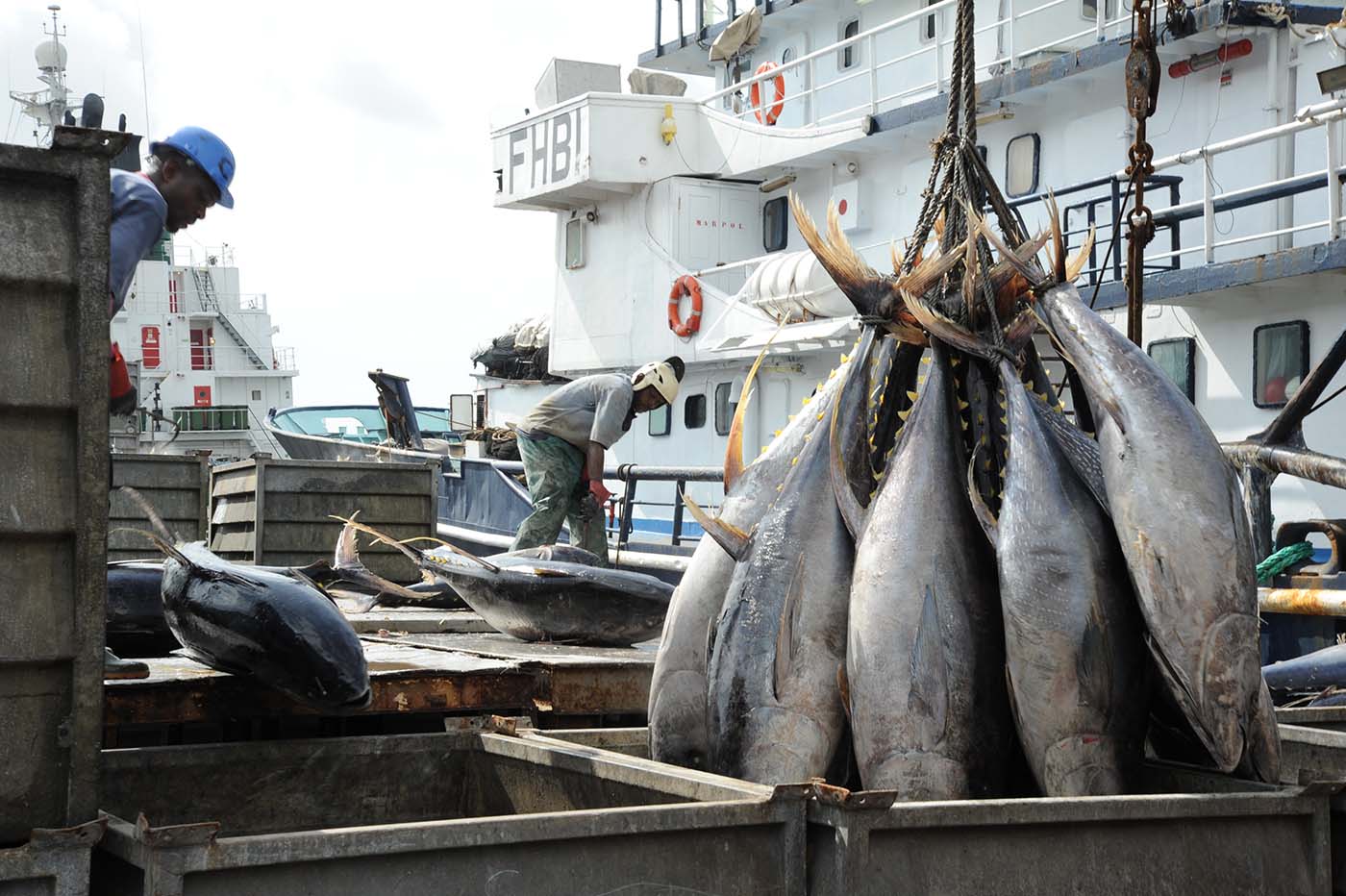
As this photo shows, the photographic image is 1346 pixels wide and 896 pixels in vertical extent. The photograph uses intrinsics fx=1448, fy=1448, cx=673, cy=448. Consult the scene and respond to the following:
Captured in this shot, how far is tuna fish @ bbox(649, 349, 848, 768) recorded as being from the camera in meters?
3.87

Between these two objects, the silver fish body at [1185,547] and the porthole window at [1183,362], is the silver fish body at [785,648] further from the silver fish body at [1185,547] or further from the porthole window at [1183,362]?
the porthole window at [1183,362]

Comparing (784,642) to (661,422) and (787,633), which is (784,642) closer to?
(787,633)

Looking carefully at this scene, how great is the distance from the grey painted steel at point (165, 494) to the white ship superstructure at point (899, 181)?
15.9 ft

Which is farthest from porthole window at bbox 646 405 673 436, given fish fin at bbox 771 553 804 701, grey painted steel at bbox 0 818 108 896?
grey painted steel at bbox 0 818 108 896

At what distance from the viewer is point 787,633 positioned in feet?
12.0

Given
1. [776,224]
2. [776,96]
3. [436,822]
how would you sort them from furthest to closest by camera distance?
[776,96] → [776,224] → [436,822]

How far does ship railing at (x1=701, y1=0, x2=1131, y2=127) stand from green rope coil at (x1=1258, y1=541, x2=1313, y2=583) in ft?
18.6

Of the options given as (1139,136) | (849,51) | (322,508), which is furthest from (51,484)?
(849,51)

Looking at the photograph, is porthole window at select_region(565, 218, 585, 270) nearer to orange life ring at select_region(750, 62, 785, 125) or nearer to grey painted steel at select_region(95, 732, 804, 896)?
orange life ring at select_region(750, 62, 785, 125)

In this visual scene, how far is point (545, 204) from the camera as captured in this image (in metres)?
19.7

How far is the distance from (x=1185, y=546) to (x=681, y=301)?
14.2 metres

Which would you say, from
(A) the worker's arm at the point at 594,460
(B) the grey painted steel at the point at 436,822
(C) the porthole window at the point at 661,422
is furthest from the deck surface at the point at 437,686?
(C) the porthole window at the point at 661,422

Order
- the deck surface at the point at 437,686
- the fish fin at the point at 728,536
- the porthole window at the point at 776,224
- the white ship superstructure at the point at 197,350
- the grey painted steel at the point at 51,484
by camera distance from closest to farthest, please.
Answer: the grey painted steel at the point at 51,484, the fish fin at the point at 728,536, the deck surface at the point at 437,686, the porthole window at the point at 776,224, the white ship superstructure at the point at 197,350

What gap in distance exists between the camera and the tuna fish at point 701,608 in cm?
387
